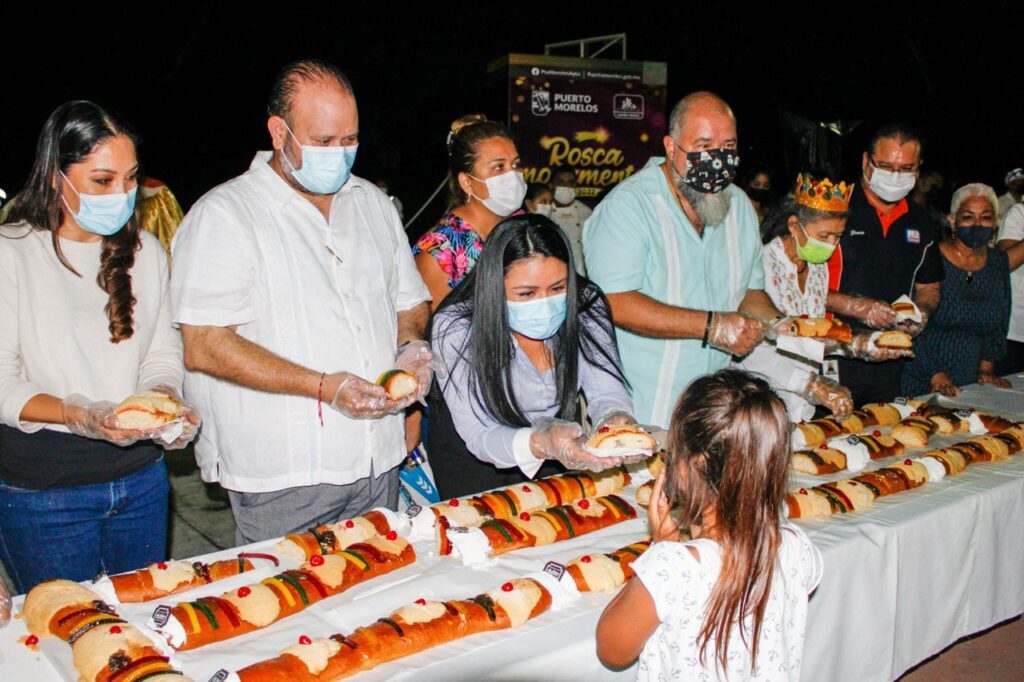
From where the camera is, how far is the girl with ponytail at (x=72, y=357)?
225 centimetres

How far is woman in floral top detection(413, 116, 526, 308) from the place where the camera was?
11.4ft

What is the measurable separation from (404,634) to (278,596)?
0.35 m

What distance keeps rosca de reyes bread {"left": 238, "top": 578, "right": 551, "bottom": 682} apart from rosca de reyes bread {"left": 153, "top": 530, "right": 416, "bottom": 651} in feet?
0.60

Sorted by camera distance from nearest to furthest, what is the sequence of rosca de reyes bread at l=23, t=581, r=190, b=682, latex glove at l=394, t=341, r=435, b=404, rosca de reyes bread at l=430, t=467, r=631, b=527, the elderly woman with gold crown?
rosca de reyes bread at l=23, t=581, r=190, b=682 → rosca de reyes bread at l=430, t=467, r=631, b=527 → latex glove at l=394, t=341, r=435, b=404 → the elderly woman with gold crown

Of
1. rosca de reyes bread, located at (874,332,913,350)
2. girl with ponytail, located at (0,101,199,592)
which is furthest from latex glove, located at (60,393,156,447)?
rosca de reyes bread, located at (874,332,913,350)

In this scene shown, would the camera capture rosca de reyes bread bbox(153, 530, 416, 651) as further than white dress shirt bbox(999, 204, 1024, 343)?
No

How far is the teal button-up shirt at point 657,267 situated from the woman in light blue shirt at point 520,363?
37 centimetres

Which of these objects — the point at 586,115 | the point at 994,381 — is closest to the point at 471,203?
the point at 994,381

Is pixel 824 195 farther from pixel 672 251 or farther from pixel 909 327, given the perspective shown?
pixel 672 251

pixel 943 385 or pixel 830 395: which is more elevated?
pixel 830 395

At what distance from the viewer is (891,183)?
13.7 feet

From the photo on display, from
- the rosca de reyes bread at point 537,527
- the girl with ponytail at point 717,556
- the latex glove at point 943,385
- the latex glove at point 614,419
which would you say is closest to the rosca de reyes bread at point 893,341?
the latex glove at point 943,385

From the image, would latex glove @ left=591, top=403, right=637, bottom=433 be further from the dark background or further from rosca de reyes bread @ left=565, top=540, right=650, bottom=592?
the dark background

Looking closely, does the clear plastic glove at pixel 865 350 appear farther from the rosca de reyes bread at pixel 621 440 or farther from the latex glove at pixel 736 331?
the rosca de reyes bread at pixel 621 440
